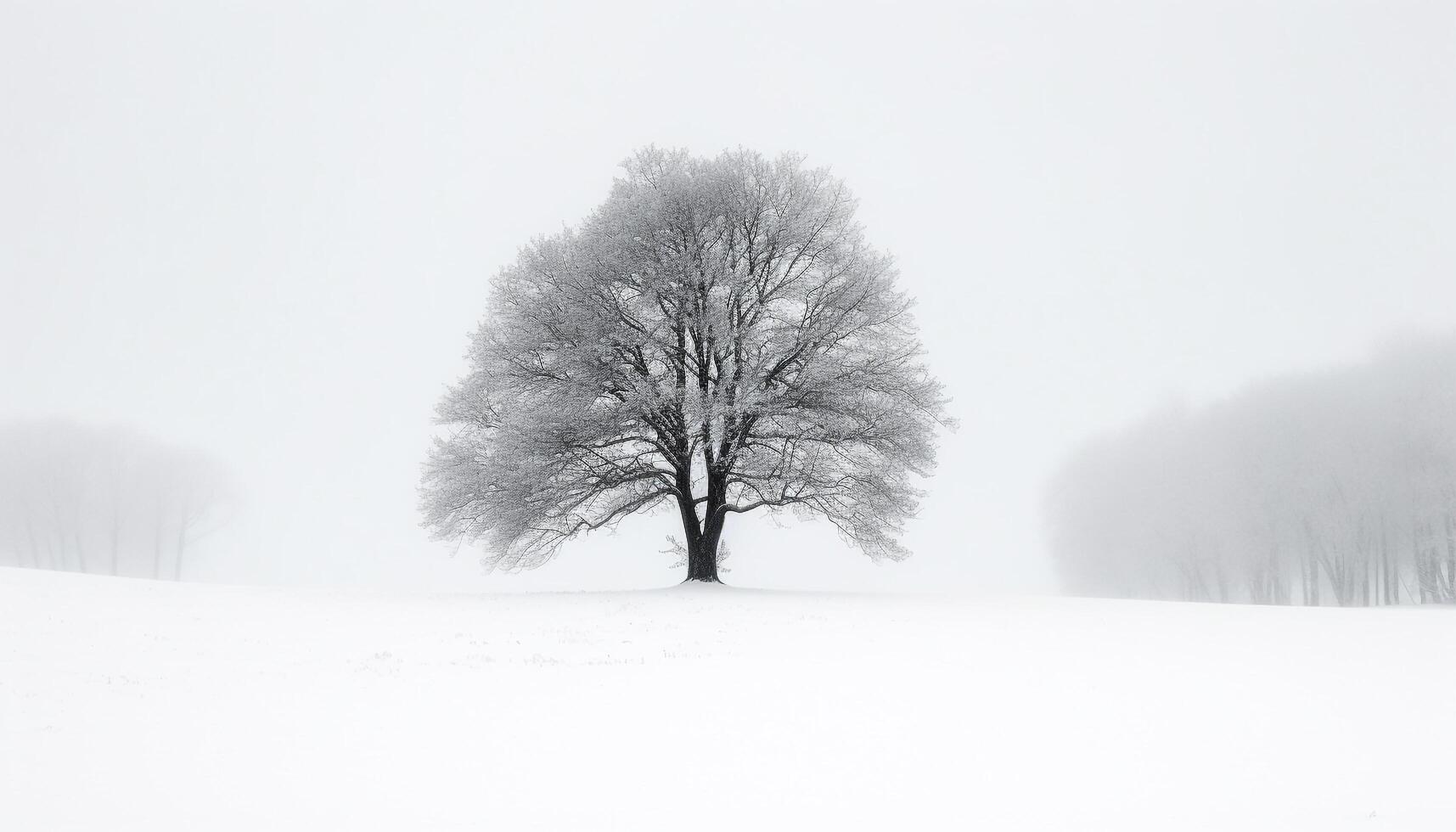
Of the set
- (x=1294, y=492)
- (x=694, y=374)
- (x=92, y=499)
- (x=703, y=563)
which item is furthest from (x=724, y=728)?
(x=92, y=499)

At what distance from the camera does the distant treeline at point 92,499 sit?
140ft

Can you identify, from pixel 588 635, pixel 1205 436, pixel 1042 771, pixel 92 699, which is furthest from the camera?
pixel 1205 436

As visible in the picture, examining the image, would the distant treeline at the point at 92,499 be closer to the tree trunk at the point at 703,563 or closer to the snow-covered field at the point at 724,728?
the tree trunk at the point at 703,563

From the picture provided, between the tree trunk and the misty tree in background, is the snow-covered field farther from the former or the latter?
the tree trunk

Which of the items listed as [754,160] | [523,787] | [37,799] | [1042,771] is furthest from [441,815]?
[754,160]

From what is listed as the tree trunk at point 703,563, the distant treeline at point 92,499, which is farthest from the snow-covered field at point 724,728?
the distant treeline at point 92,499

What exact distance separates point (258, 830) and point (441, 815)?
1.25 metres

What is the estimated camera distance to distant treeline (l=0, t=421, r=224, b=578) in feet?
140

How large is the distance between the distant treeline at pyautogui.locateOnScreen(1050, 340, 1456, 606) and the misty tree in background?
21.1m

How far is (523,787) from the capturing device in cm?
676

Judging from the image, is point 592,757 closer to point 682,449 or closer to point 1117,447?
point 682,449

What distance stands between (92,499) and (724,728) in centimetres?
4800

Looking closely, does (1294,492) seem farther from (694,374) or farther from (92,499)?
(92,499)

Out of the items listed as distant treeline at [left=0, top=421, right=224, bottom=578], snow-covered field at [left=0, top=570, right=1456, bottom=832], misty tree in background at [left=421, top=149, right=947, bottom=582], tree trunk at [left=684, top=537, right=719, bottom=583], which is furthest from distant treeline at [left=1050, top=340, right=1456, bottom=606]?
distant treeline at [left=0, top=421, right=224, bottom=578]
